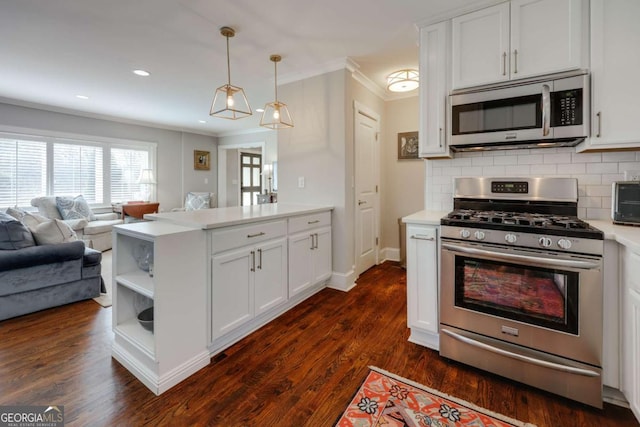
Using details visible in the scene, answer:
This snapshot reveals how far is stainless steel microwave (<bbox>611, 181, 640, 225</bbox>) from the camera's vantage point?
5.32ft

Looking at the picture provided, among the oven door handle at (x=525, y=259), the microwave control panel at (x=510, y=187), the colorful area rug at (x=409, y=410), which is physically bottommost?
the colorful area rug at (x=409, y=410)

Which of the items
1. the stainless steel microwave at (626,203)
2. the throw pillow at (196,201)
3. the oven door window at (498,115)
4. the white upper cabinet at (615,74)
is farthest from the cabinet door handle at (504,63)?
the throw pillow at (196,201)

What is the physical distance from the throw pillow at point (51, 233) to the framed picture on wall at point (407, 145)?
413 cm

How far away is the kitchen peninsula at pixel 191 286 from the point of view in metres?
1.65

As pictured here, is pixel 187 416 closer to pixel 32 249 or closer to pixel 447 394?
pixel 447 394

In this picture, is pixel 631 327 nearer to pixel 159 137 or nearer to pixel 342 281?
pixel 342 281

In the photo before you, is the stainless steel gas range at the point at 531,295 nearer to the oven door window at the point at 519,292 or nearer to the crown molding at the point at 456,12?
the oven door window at the point at 519,292

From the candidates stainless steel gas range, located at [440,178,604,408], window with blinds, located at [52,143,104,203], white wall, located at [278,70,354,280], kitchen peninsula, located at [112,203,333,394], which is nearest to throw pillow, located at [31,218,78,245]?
kitchen peninsula, located at [112,203,333,394]

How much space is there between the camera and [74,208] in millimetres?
5070

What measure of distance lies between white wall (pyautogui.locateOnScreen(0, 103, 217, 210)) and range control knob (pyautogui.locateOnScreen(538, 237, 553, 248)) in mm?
7059

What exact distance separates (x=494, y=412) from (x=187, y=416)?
156cm

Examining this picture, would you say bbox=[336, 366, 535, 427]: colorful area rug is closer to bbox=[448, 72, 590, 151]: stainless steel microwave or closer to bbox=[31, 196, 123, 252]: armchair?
bbox=[448, 72, 590, 151]: stainless steel microwave

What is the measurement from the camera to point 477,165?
92.5 inches

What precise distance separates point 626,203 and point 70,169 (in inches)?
297
